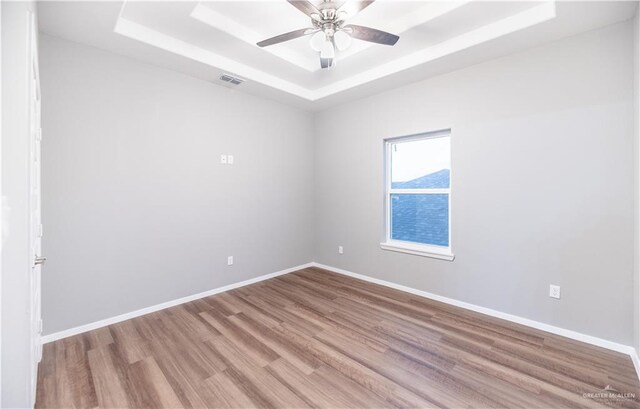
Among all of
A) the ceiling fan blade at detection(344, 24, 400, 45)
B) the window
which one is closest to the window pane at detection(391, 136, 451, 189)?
the window

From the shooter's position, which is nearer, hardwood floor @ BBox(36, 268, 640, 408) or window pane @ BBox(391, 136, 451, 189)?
hardwood floor @ BBox(36, 268, 640, 408)

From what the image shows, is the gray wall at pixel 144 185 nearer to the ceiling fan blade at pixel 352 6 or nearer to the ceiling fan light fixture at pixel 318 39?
the ceiling fan light fixture at pixel 318 39

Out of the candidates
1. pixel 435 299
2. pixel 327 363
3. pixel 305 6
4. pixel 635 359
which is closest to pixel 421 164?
pixel 435 299

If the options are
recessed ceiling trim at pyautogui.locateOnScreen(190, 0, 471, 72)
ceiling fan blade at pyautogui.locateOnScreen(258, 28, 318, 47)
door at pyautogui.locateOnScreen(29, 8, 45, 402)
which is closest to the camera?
door at pyautogui.locateOnScreen(29, 8, 45, 402)

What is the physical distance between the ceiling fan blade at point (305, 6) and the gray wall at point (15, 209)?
140cm

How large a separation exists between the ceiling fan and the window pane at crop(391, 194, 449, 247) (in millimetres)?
1932

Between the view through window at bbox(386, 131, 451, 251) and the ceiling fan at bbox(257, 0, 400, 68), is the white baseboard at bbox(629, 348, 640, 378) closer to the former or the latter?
the view through window at bbox(386, 131, 451, 251)

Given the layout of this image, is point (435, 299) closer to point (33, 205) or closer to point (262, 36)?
point (262, 36)

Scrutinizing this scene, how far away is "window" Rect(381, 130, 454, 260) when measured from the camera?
10.7ft

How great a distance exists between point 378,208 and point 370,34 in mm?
2222

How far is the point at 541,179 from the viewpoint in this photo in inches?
99.0

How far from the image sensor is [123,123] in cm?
271

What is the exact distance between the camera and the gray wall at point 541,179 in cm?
221

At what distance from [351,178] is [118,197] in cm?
288
